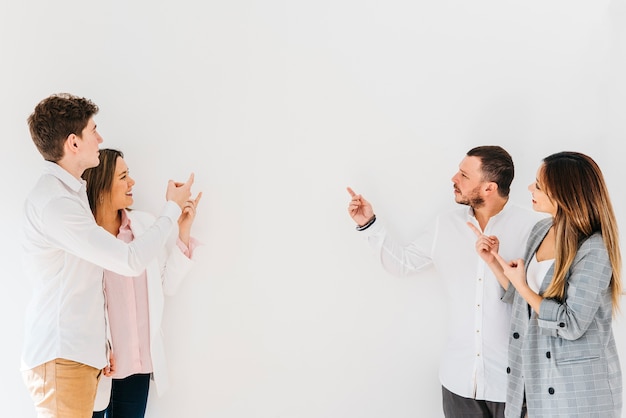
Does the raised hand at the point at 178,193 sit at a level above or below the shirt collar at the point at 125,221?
above

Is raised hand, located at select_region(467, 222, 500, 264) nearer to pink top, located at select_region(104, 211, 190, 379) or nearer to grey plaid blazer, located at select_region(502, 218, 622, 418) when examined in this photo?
grey plaid blazer, located at select_region(502, 218, 622, 418)

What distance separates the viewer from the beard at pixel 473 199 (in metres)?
2.25

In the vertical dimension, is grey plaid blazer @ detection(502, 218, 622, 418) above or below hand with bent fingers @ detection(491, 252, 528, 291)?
below

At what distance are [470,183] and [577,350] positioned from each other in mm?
707

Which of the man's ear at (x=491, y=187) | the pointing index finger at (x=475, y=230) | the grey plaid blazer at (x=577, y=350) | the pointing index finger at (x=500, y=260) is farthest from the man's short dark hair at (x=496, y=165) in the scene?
the grey plaid blazer at (x=577, y=350)

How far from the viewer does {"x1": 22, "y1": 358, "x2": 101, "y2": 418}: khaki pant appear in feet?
6.26

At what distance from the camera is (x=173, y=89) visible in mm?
2494

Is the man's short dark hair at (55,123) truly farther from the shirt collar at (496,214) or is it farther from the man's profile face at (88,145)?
the shirt collar at (496,214)

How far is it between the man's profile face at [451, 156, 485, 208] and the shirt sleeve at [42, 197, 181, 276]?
1.18m

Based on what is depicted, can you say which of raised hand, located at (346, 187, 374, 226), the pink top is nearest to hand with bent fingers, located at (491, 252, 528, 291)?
raised hand, located at (346, 187, 374, 226)

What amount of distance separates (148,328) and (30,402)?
697 mm

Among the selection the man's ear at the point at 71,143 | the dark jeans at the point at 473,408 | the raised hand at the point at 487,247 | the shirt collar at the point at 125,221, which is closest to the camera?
the man's ear at the point at 71,143

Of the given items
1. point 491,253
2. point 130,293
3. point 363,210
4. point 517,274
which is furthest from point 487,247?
point 130,293

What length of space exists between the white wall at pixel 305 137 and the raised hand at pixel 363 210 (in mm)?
108
